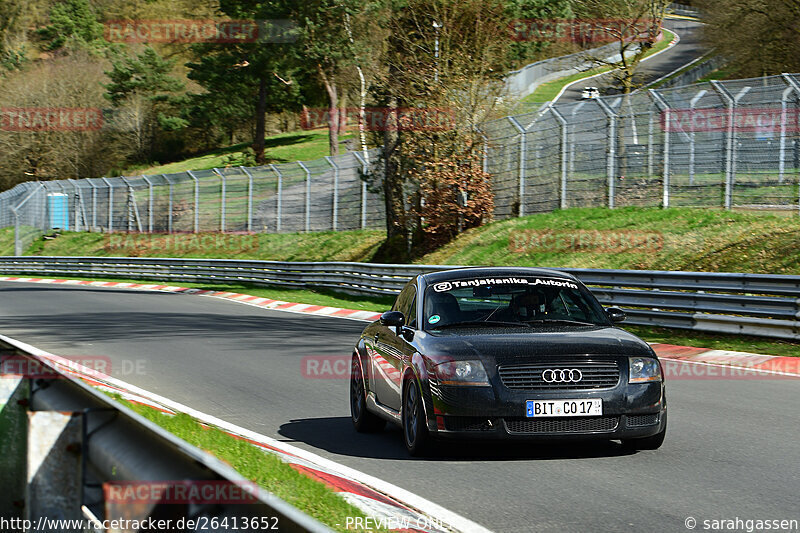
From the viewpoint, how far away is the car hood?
7496mm

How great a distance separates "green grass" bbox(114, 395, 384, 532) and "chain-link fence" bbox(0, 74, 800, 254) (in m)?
16.7

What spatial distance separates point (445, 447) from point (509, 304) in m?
1.40

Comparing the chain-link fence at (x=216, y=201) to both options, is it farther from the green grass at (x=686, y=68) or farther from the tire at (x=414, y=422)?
the green grass at (x=686, y=68)

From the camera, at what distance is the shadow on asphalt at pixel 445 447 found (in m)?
7.86

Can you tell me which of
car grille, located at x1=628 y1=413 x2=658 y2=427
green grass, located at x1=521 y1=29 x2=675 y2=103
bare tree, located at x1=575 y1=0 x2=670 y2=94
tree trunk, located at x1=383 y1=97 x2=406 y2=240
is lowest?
car grille, located at x1=628 y1=413 x2=658 y2=427

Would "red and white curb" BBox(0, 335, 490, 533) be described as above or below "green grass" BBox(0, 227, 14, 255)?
above

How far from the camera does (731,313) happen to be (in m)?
16.3

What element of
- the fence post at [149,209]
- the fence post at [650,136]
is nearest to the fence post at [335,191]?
the fence post at [149,209]

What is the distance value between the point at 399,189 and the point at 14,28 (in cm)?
Answer: 8295

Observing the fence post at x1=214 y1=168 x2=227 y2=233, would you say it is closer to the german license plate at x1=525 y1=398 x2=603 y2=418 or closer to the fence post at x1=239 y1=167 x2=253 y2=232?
the fence post at x1=239 y1=167 x2=253 y2=232

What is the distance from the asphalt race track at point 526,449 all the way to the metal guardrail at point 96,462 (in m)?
2.68

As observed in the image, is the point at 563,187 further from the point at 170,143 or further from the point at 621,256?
the point at 170,143

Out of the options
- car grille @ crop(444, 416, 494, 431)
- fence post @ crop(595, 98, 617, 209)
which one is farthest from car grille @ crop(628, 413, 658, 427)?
fence post @ crop(595, 98, 617, 209)

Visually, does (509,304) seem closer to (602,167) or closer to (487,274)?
(487,274)
